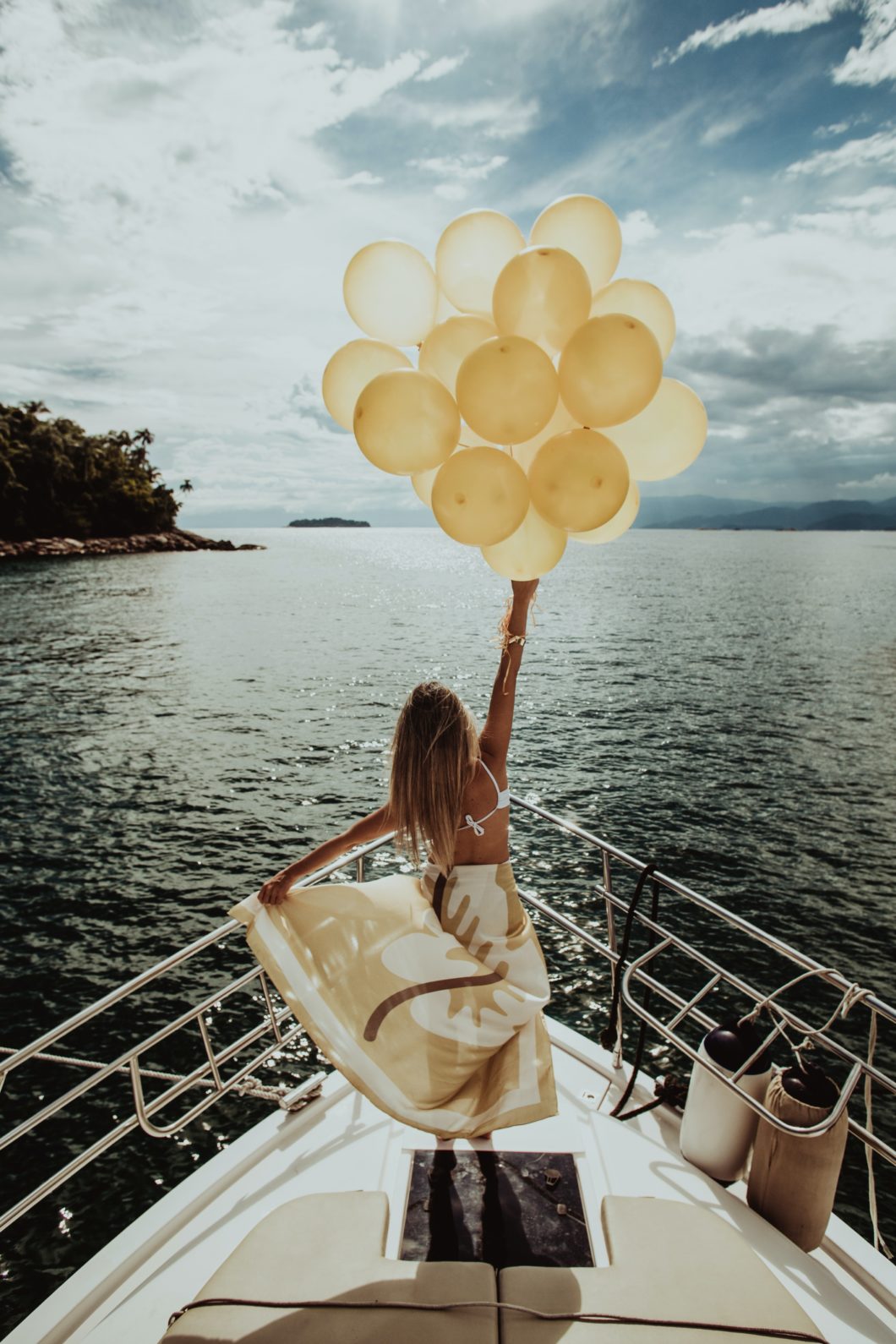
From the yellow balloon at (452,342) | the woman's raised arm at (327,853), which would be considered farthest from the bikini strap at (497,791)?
the yellow balloon at (452,342)

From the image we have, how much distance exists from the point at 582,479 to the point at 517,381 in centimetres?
37

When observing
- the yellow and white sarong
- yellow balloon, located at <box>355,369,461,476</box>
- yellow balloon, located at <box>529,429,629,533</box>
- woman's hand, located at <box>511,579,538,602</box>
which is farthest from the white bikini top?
yellow balloon, located at <box>355,369,461,476</box>

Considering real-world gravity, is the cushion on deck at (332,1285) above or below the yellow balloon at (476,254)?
below

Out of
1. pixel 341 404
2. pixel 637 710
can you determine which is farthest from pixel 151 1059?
pixel 637 710

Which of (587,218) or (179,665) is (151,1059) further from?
(179,665)

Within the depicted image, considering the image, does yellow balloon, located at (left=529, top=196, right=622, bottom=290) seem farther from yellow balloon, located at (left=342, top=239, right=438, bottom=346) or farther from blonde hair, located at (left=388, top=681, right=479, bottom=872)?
blonde hair, located at (left=388, top=681, right=479, bottom=872)

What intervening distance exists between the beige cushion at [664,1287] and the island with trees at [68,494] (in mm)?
81878

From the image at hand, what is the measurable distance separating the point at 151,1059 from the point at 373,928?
21.1 feet

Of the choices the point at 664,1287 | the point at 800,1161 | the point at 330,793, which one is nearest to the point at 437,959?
the point at 664,1287

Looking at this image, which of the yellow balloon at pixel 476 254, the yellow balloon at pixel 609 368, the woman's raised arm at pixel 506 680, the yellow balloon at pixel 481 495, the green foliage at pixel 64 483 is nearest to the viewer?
the yellow balloon at pixel 609 368

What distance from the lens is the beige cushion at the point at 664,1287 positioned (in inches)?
77.9

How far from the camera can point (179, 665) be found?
27.6 meters

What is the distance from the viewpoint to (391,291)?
2824mm

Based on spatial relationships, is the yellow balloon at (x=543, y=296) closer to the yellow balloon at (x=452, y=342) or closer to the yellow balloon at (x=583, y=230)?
the yellow balloon at (x=452, y=342)
